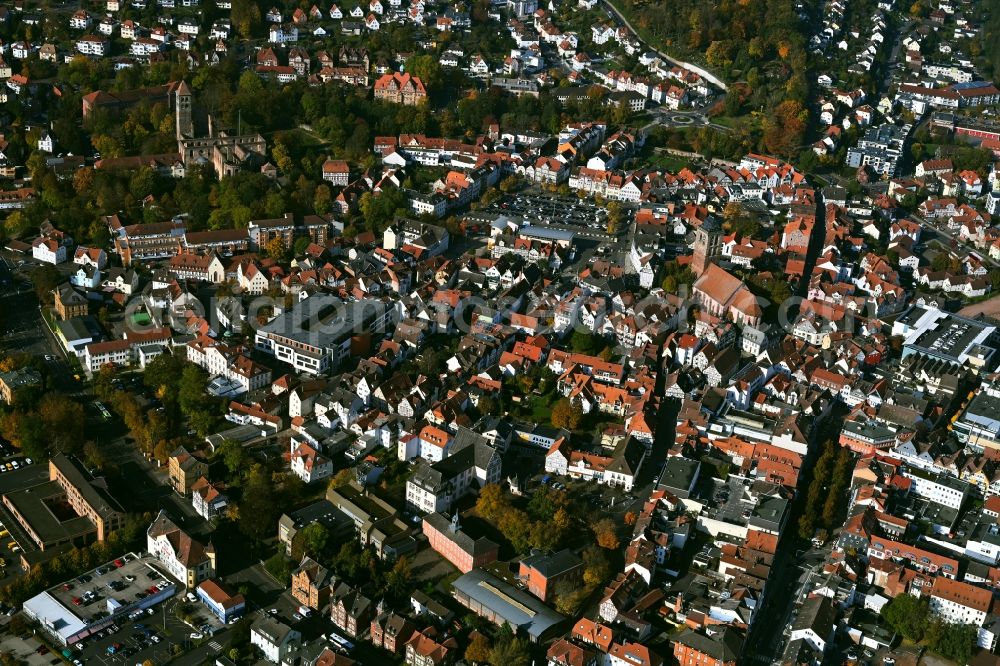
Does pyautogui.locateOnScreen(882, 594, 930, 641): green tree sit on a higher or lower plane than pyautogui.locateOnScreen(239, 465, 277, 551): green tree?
higher

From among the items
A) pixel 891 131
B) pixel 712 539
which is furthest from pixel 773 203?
pixel 712 539

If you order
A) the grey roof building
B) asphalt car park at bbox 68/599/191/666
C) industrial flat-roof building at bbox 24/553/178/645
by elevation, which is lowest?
asphalt car park at bbox 68/599/191/666

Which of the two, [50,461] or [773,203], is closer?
[50,461]

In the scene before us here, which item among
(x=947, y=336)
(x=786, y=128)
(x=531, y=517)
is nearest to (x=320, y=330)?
(x=531, y=517)

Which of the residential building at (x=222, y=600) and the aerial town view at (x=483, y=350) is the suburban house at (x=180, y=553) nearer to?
the aerial town view at (x=483, y=350)

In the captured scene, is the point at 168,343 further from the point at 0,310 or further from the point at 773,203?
the point at 773,203

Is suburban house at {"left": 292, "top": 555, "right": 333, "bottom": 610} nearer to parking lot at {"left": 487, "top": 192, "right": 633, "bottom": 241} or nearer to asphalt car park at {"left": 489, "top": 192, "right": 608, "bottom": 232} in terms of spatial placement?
parking lot at {"left": 487, "top": 192, "right": 633, "bottom": 241}

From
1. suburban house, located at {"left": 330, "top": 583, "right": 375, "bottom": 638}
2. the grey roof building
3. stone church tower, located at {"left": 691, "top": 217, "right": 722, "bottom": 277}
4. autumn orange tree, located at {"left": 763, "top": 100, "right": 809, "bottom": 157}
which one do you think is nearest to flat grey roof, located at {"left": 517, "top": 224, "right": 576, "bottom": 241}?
stone church tower, located at {"left": 691, "top": 217, "right": 722, "bottom": 277}
